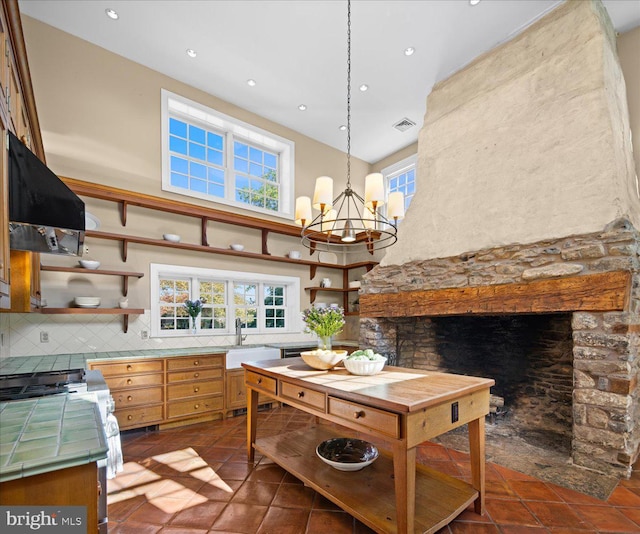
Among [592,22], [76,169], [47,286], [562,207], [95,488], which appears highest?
[592,22]

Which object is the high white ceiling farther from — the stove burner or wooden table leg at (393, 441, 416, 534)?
wooden table leg at (393, 441, 416, 534)

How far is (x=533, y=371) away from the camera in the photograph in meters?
3.35

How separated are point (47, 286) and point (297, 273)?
3154mm

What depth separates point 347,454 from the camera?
Answer: 2.37m

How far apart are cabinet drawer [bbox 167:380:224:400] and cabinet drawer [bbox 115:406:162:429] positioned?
183 millimetres

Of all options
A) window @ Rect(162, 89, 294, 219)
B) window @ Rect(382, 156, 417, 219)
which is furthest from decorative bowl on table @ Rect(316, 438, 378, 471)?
window @ Rect(382, 156, 417, 219)

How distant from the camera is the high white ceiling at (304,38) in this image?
328 centimetres

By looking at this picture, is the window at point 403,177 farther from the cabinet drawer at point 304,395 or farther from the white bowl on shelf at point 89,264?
the white bowl on shelf at point 89,264

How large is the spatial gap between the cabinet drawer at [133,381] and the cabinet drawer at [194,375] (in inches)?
4.6

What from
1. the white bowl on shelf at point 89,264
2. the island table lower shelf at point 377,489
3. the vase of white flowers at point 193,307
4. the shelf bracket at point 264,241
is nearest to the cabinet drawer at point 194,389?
the vase of white flowers at point 193,307

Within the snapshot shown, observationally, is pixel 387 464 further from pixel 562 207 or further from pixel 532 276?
pixel 562 207

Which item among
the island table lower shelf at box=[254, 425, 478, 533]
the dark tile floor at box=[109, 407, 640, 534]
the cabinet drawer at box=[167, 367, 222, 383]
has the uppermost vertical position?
the cabinet drawer at box=[167, 367, 222, 383]

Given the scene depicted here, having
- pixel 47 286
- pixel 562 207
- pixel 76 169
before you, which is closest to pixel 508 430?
pixel 562 207

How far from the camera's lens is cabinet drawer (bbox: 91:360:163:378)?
10.5 feet
